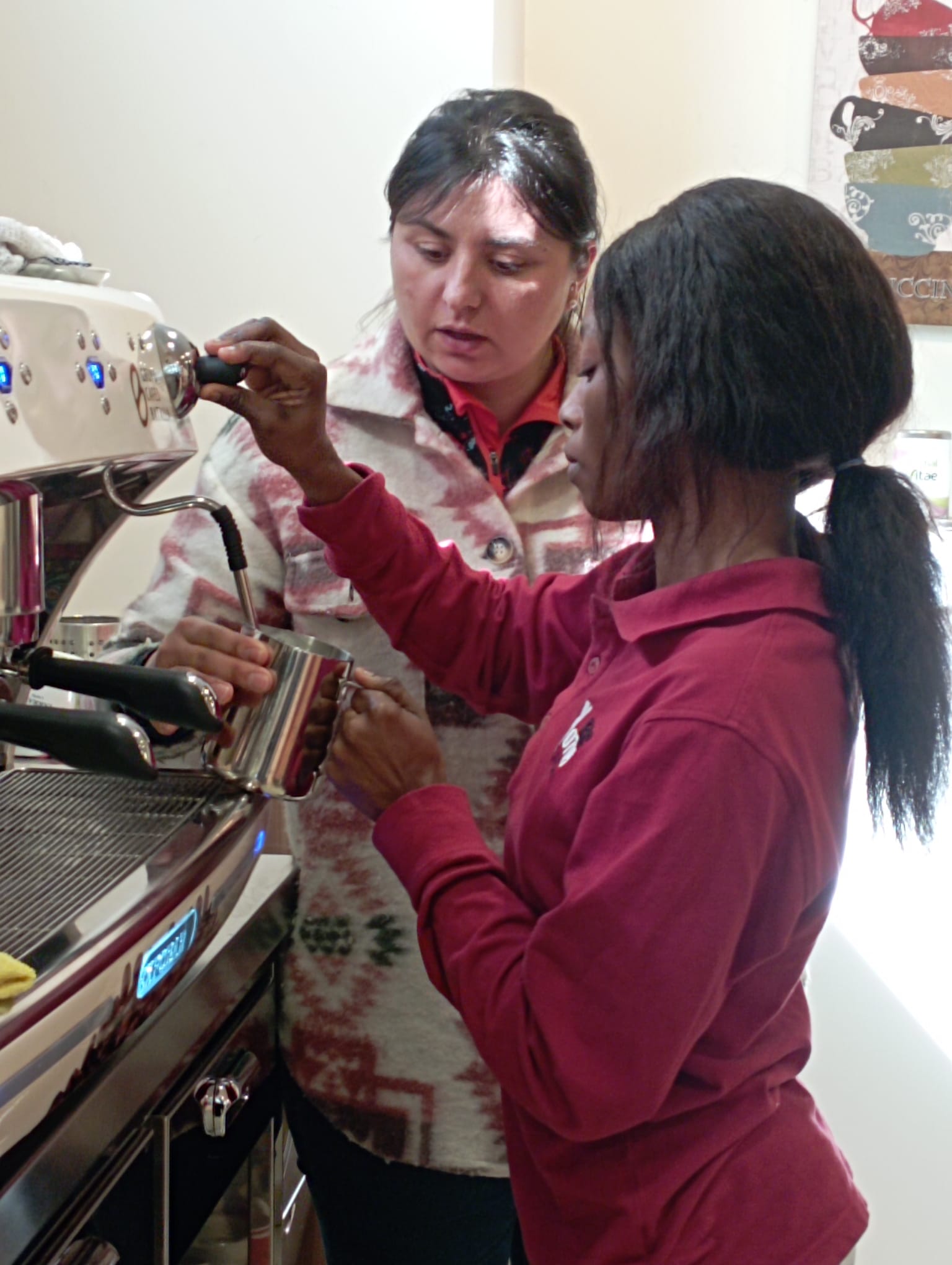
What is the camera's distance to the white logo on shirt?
0.62 meters

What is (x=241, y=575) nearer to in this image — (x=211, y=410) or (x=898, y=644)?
(x=898, y=644)

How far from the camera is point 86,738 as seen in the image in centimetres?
47

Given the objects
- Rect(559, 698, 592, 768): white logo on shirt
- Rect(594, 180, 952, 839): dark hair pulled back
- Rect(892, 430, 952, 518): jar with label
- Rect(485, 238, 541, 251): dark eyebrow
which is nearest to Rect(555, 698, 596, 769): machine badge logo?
Rect(559, 698, 592, 768): white logo on shirt

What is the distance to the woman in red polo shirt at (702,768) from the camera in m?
0.54

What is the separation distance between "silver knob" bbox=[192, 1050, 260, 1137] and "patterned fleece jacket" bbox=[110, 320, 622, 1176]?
98 millimetres

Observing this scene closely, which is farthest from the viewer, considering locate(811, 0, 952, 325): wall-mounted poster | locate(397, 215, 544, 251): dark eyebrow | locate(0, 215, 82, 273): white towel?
locate(811, 0, 952, 325): wall-mounted poster

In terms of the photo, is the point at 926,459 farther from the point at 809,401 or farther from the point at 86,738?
the point at 86,738

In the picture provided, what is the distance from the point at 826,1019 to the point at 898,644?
0.86 m

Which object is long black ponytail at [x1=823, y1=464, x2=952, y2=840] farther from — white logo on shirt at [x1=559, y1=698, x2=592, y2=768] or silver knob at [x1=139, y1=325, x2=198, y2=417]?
silver knob at [x1=139, y1=325, x2=198, y2=417]

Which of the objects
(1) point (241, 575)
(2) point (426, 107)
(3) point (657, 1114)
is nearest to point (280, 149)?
(2) point (426, 107)

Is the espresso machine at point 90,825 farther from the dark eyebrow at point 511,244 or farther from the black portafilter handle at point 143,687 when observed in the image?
the dark eyebrow at point 511,244

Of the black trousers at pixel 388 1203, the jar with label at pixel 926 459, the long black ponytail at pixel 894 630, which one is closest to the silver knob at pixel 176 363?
the long black ponytail at pixel 894 630

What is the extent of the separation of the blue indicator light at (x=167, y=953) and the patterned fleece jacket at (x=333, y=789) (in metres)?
0.26

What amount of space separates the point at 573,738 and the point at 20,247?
1.18ft
